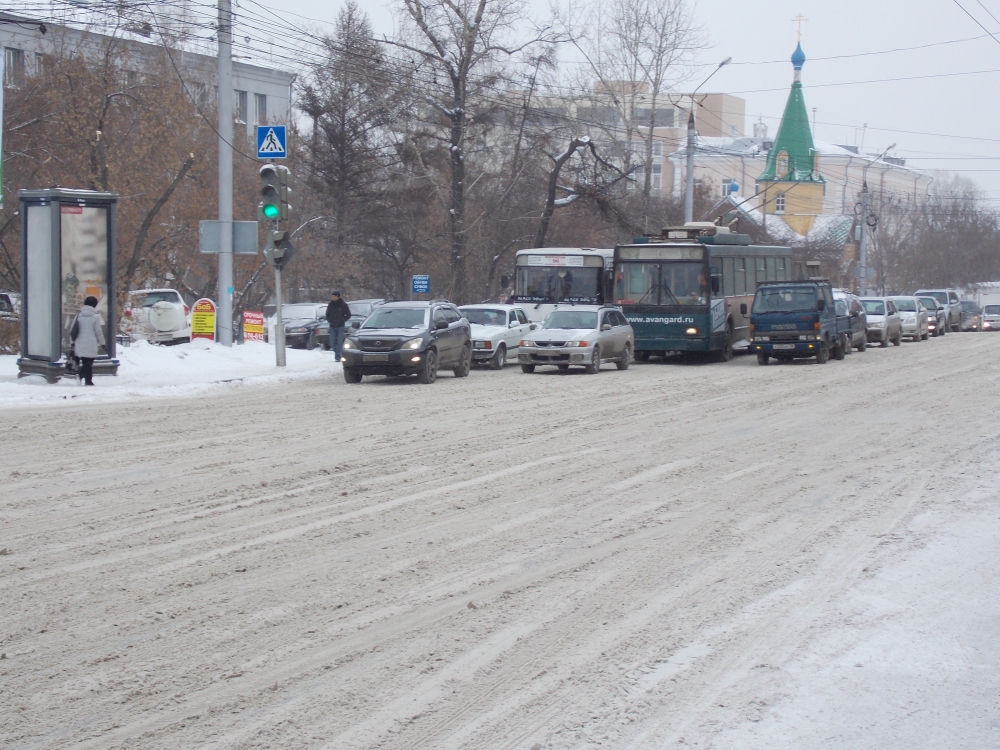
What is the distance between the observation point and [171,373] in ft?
75.0

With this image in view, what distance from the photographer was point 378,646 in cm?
605

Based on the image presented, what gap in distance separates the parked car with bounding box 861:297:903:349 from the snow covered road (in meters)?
24.6

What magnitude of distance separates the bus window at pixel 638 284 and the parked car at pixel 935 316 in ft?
67.7

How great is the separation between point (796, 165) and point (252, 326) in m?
77.2

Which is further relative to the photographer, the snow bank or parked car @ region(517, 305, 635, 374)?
parked car @ region(517, 305, 635, 374)

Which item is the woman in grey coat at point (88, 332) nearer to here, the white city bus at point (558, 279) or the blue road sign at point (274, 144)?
the blue road sign at point (274, 144)

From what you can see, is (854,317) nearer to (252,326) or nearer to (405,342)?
(405,342)

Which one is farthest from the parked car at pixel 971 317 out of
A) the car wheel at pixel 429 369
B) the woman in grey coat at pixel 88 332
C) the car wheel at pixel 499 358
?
the woman in grey coat at pixel 88 332

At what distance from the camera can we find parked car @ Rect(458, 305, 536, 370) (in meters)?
28.1

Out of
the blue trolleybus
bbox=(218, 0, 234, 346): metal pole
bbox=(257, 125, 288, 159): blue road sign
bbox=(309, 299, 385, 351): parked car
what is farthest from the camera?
bbox=(309, 299, 385, 351): parked car

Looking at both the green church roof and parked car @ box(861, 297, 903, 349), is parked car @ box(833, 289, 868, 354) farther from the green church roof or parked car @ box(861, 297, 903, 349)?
the green church roof

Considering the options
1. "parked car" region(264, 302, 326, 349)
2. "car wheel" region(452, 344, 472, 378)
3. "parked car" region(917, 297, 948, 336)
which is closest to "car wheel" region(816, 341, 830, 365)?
"car wheel" region(452, 344, 472, 378)

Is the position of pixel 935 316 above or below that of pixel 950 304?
below

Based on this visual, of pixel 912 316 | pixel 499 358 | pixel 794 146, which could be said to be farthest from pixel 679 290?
pixel 794 146
